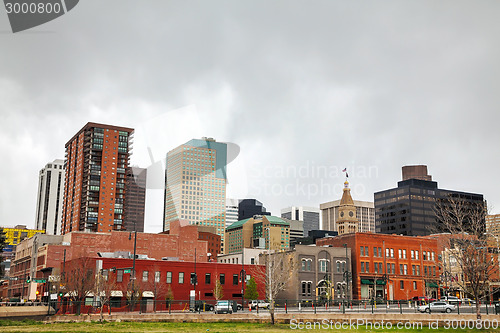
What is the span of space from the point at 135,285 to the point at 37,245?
4791cm

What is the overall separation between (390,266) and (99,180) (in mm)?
130412

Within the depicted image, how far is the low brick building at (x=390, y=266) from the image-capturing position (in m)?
92.6

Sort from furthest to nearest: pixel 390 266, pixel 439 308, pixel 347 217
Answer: pixel 347 217
pixel 390 266
pixel 439 308

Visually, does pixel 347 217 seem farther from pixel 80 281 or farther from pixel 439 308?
pixel 80 281

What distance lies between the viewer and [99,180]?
19312cm

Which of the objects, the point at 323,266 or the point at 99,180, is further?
the point at 99,180

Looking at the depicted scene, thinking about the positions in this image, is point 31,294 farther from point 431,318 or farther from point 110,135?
point 110,135

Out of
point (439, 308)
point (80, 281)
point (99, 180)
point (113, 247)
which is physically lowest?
point (439, 308)

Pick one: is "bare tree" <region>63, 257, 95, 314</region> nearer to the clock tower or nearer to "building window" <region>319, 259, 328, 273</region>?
"building window" <region>319, 259, 328, 273</region>

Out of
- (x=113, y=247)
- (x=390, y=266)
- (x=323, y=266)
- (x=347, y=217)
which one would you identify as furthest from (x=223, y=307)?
(x=347, y=217)

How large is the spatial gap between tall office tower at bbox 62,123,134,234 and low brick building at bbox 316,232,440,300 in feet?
371

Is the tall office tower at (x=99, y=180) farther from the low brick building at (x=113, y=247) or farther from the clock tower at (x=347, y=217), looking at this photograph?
the clock tower at (x=347, y=217)

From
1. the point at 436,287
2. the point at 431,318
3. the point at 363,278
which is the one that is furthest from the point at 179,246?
the point at 431,318

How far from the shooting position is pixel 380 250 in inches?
3777
